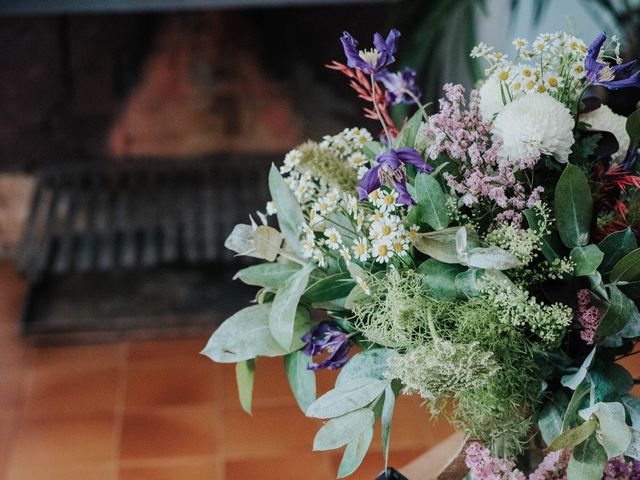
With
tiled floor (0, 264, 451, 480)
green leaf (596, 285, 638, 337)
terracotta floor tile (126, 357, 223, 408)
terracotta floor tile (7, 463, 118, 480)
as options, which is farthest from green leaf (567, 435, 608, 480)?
terracotta floor tile (126, 357, 223, 408)

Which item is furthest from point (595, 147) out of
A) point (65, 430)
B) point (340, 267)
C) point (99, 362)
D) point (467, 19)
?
point (99, 362)

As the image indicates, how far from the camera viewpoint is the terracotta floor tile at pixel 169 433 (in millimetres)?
2115

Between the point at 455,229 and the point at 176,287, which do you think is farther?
the point at 176,287

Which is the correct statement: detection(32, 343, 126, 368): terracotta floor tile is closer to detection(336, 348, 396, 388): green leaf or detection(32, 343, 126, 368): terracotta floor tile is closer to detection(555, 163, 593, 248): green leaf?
detection(336, 348, 396, 388): green leaf

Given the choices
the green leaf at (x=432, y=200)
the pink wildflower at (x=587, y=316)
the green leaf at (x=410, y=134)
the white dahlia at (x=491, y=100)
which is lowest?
the pink wildflower at (x=587, y=316)

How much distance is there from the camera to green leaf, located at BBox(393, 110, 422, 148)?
909 millimetres

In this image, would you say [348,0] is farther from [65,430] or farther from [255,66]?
[65,430]

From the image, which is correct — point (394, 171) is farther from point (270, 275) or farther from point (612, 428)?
point (612, 428)

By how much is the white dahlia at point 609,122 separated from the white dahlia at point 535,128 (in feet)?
0.35

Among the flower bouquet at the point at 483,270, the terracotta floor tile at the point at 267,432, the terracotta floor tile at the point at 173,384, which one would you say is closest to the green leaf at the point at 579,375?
the flower bouquet at the point at 483,270

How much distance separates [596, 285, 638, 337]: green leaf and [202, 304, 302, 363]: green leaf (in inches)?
13.2

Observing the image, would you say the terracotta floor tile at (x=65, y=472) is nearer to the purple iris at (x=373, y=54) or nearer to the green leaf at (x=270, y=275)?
the green leaf at (x=270, y=275)

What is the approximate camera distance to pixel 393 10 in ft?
7.68

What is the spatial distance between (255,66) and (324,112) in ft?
0.84
